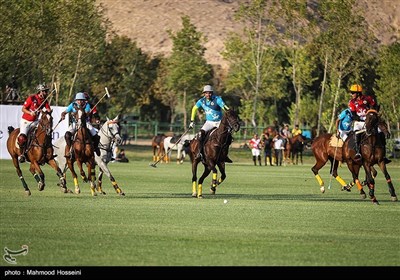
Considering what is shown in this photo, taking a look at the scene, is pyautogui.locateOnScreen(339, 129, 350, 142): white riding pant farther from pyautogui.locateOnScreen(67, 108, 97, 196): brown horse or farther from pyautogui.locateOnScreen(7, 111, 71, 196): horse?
pyautogui.locateOnScreen(7, 111, 71, 196): horse

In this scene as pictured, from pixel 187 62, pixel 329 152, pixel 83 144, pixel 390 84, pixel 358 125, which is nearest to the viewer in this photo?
pixel 83 144

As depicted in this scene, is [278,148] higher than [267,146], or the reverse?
[267,146]

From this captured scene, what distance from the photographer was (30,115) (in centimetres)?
3200

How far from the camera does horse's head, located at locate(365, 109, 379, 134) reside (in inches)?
1183

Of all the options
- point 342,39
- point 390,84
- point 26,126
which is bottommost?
point 26,126

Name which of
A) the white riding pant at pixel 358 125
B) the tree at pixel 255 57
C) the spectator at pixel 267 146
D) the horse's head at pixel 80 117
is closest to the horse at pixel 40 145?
the horse's head at pixel 80 117

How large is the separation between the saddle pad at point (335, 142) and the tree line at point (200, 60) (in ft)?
138

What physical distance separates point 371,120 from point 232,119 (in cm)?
368

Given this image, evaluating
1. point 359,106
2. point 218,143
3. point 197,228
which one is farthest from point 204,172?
point 197,228

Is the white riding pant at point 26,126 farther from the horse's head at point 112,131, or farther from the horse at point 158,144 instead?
the horse at point 158,144

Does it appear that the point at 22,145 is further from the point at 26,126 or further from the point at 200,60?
the point at 200,60

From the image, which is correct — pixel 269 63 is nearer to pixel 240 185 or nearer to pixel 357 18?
pixel 357 18

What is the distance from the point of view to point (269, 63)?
11288 cm

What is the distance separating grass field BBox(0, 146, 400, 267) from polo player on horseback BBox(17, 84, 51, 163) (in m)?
1.26
